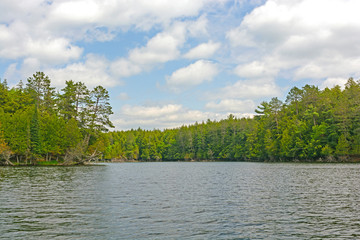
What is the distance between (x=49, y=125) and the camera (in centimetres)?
8806

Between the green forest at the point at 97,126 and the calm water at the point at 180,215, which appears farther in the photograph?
the green forest at the point at 97,126

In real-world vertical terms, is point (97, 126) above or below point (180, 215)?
above

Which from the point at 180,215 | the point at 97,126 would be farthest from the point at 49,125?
the point at 180,215

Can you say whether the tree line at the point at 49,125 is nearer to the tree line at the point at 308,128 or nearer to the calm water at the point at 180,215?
the tree line at the point at 308,128

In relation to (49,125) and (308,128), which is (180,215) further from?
(308,128)

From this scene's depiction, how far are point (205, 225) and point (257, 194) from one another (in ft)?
41.9

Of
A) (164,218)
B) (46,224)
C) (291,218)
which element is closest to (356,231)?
(291,218)

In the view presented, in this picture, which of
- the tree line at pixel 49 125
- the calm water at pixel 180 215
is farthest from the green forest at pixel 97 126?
the calm water at pixel 180 215

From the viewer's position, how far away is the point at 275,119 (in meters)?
130

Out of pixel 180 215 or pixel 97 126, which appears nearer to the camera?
pixel 180 215

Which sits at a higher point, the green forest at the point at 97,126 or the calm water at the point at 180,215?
the green forest at the point at 97,126

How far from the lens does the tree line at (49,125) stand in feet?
270

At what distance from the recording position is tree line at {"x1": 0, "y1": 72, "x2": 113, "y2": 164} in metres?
82.2

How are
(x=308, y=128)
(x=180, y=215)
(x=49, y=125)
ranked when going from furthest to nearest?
(x=308, y=128), (x=49, y=125), (x=180, y=215)
